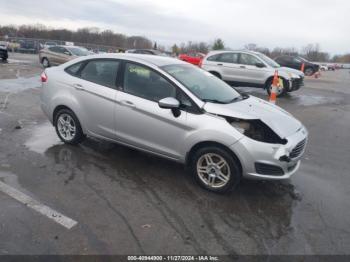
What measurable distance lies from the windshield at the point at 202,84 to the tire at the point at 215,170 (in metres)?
0.76

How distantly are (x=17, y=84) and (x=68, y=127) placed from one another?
871cm

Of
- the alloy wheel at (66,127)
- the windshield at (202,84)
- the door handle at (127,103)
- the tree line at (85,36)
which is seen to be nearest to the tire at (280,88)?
the windshield at (202,84)

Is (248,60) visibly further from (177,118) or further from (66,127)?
(177,118)

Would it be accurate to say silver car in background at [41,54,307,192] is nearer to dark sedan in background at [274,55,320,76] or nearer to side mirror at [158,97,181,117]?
side mirror at [158,97,181,117]

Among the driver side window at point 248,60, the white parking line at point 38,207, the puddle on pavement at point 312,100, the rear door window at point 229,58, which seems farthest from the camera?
the rear door window at point 229,58

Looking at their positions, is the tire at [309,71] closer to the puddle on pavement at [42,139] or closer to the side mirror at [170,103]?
the puddle on pavement at [42,139]

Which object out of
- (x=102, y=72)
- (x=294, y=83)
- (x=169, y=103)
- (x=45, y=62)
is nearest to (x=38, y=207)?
(x=169, y=103)

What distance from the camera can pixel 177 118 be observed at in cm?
465

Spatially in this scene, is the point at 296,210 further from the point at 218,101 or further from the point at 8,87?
the point at 8,87

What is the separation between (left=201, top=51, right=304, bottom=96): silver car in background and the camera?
13469mm

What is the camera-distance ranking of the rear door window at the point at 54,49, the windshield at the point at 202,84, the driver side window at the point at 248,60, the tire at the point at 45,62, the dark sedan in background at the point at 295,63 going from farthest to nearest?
the dark sedan in background at the point at 295,63 → the tire at the point at 45,62 → the rear door window at the point at 54,49 → the driver side window at the point at 248,60 → the windshield at the point at 202,84

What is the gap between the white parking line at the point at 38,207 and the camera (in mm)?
3725

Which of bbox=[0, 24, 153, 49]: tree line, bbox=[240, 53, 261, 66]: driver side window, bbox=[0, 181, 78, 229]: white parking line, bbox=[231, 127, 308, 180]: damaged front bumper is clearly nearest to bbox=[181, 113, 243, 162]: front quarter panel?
bbox=[231, 127, 308, 180]: damaged front bumper

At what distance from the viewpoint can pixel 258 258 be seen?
3299 mm
